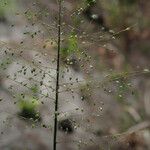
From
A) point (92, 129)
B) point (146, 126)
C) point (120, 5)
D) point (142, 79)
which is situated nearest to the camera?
point (92, 129)

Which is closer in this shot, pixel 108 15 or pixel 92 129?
pixel 92 129

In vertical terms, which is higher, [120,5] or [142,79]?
[120,5]

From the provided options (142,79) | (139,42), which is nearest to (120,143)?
(142,79)

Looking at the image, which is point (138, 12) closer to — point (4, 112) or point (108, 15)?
point (108, 15)

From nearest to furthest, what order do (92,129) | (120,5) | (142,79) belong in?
(92,129) < (142,79) < (120,5)

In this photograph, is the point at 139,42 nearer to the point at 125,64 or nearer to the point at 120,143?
the point at 125,64

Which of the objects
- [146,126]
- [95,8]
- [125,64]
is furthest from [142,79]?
[95,8]
